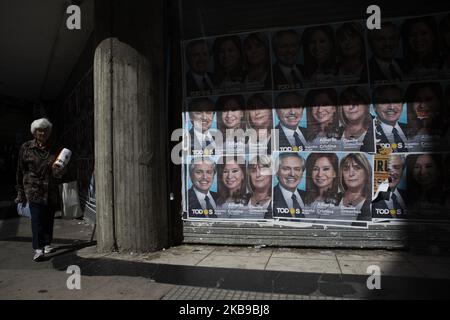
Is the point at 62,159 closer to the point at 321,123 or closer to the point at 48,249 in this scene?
the point at 48,249

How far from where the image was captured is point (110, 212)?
5668 mm

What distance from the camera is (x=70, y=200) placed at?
8547 mm

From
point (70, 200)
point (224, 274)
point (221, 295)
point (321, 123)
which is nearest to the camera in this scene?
point (221, 295)

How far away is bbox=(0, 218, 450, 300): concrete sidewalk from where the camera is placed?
3.99 metres

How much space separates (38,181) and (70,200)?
3.31 metres

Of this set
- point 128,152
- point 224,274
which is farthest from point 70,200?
point 224,274

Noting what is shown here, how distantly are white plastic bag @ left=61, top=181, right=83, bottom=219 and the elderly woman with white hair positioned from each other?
3.04m

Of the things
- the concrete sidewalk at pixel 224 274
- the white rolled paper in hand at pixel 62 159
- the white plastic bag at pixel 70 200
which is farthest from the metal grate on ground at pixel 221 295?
the white plastic bag at pixel 70 200

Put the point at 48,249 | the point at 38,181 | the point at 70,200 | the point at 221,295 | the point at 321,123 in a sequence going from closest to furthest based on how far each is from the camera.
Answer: the point at 221,295
the point at 38,181
the point at 321,123
the point at 48,249
the point at 70,200

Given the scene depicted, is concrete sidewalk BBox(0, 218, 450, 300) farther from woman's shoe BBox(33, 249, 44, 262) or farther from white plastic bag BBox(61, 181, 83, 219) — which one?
white plastic bag BBox(61, 181, 83, 219)

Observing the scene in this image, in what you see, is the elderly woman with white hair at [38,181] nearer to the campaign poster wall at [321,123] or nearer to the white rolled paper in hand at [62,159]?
the white rolled paper in hand at [62,159]

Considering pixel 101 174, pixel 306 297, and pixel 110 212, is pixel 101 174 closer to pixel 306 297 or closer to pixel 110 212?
pixel 110 212
